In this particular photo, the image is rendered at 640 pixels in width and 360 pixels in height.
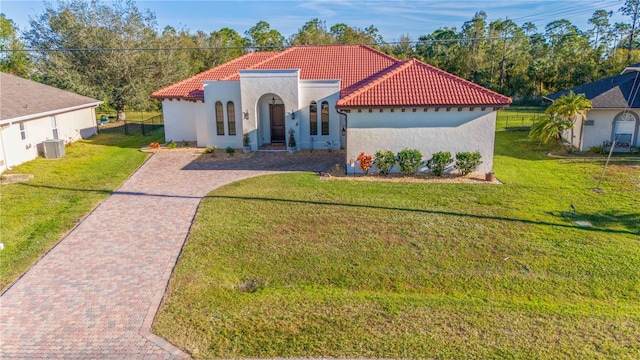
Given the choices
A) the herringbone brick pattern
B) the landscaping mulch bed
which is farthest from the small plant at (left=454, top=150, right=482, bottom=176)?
the herringbone brick pattern

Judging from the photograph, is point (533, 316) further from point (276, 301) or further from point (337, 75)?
point (337, 75)

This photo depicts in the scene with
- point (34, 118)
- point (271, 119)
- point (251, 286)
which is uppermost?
point (34, 118)

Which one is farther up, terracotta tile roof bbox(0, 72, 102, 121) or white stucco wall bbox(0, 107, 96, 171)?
terracotta tile roof bbox(0, 72, 102, 121)

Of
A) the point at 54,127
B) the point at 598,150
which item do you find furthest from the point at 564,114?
the point at 54,127

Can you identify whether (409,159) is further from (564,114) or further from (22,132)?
(22,132)

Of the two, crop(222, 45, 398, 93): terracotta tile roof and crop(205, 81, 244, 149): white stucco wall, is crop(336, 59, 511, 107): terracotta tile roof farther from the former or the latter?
crop(205, 81, 244, 149): white stucco wall

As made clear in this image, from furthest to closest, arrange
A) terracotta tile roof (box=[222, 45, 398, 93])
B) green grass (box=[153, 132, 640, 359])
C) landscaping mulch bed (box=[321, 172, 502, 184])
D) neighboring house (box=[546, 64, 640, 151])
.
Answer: terracotta tile roof (box=[222, 45, 398, 93]) → neighboring house (box=[546, 64, 640, 151]) → landscaping mulch bed (box=[321, 172, 502, 184]) → green grass (box=[153, 132, 640, 359])

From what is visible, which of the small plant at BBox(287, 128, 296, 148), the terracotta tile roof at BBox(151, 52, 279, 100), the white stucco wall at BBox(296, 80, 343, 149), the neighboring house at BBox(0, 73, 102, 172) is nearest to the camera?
the neighboring house at BBox(0, 73, 102, 172)
